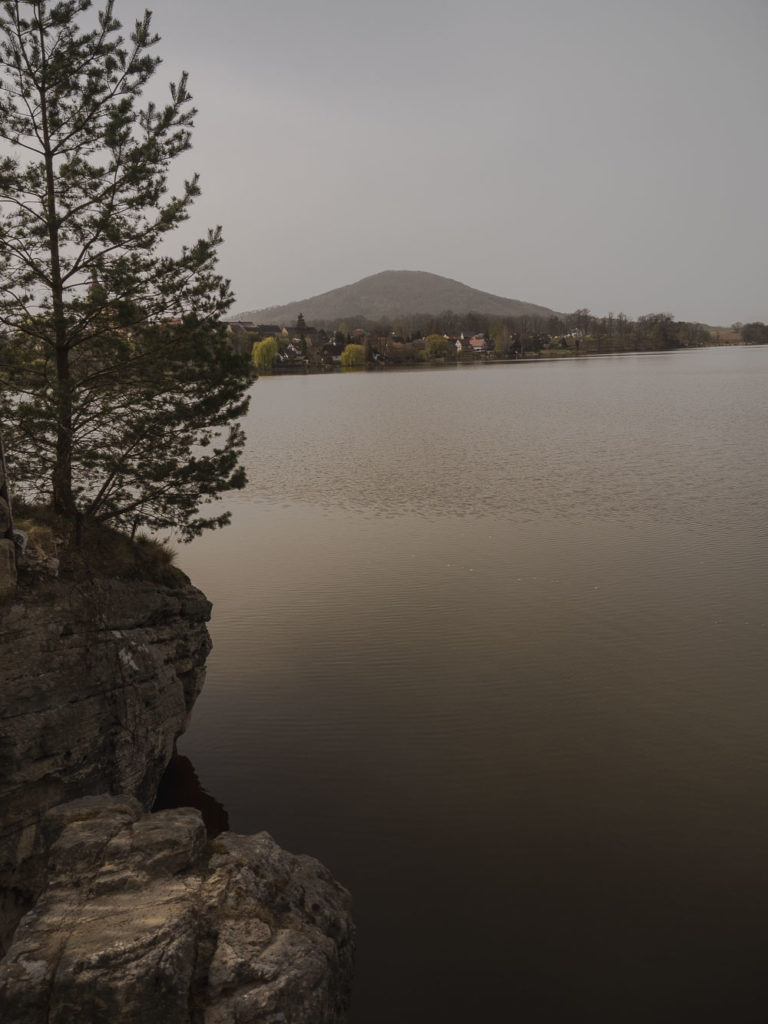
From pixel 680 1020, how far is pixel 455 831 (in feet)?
13.5

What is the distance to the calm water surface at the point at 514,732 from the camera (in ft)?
30.3

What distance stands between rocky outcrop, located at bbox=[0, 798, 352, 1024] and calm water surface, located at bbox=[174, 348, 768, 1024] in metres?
2.35

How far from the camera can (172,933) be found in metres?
6.38

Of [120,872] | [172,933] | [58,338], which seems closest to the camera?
[172,933]

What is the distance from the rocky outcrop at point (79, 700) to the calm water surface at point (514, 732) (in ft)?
6.78

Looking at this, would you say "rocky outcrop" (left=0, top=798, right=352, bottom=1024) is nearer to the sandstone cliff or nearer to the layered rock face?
the sandstone cliff

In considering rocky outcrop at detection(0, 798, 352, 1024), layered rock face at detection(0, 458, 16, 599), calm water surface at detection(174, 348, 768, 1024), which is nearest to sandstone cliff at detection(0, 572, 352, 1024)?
rocky outcrop at detection(0, 798, 352, 1024)

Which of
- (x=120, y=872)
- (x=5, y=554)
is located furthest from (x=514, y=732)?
(x=5, y=554)

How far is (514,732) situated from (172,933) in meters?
9.13

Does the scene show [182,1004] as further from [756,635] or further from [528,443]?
[528,443]

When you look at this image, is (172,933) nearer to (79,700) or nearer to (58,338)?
(79,700)

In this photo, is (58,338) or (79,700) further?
(58,338)

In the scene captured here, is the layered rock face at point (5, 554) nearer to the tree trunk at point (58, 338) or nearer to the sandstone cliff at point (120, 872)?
the sandstone cliff at point (120, 872)

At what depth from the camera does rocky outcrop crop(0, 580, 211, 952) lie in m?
9.86
